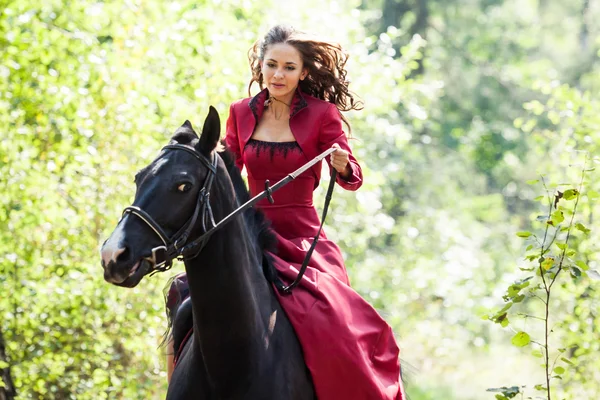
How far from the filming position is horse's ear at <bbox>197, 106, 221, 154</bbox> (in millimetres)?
3934

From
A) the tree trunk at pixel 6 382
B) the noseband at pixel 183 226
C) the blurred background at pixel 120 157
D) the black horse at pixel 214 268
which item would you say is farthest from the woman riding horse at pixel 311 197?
the tree trunk at pixel 6 382

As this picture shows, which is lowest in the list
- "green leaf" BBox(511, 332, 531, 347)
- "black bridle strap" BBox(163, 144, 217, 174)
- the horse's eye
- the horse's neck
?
"green leaf" BBox(511, 332, 531, 347)

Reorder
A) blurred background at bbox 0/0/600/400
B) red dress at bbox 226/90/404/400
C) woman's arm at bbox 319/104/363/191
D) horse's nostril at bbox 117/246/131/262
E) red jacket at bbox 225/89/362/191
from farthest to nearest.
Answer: blurred background at bbox 0/0/600/400 < red jacket at bbox 225/89/362/191 < woman's arm at bbox 319/104/363/191 < red dress at bbox 226/90/404/400 < horse's nostril at bbox 117/246/131/262

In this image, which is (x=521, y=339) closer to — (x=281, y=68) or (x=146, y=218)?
(x=281, y=68)

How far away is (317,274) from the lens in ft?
15.3

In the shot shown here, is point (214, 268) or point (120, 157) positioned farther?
point (120, 157)

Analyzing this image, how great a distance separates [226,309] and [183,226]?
1.63ft

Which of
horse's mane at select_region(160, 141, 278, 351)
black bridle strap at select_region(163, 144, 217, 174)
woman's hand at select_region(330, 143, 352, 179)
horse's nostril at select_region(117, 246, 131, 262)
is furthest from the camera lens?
woman's hand at select_region(330, 143, 352, 179)

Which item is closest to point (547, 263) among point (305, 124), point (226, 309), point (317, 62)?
point (305, 124)

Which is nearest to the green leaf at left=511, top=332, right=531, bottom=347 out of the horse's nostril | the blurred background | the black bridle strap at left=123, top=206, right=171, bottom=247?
the blurred background

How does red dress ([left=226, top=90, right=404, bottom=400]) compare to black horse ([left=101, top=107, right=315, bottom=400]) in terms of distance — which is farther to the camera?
red dress ([left=226, top=90, right=404, bottom=400])

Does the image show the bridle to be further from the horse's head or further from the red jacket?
the red jacket

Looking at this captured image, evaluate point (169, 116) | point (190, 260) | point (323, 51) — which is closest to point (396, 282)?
point (169, 116)

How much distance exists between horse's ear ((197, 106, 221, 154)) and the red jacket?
0.99m
